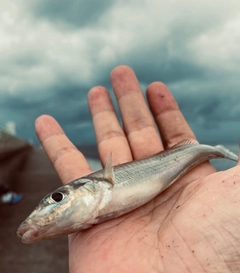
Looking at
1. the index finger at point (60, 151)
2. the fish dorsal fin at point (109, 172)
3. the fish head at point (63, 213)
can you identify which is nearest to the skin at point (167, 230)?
the index finger at point (60, 151)

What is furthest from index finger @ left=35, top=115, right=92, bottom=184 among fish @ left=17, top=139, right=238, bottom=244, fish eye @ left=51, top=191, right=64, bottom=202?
fish eye @ left=51, top=191, right=64, bottom=202

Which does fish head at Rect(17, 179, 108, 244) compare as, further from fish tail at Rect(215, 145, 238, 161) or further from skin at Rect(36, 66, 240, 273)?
fish tail at Rect(215, 145, 238, 161)

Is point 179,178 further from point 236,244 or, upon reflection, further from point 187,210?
point 236,244

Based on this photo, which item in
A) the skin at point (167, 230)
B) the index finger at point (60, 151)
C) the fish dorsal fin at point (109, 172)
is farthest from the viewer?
the index finger at point (60, 151)

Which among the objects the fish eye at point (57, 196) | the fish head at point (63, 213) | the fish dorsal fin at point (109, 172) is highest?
the fish dorsal fin at point (109, 172)

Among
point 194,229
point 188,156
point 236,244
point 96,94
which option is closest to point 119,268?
point 194,229

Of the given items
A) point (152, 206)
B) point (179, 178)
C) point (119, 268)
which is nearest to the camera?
point (119, 268)

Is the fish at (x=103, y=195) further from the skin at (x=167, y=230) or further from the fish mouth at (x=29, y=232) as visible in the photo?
the skin at (x=167, y=230)
